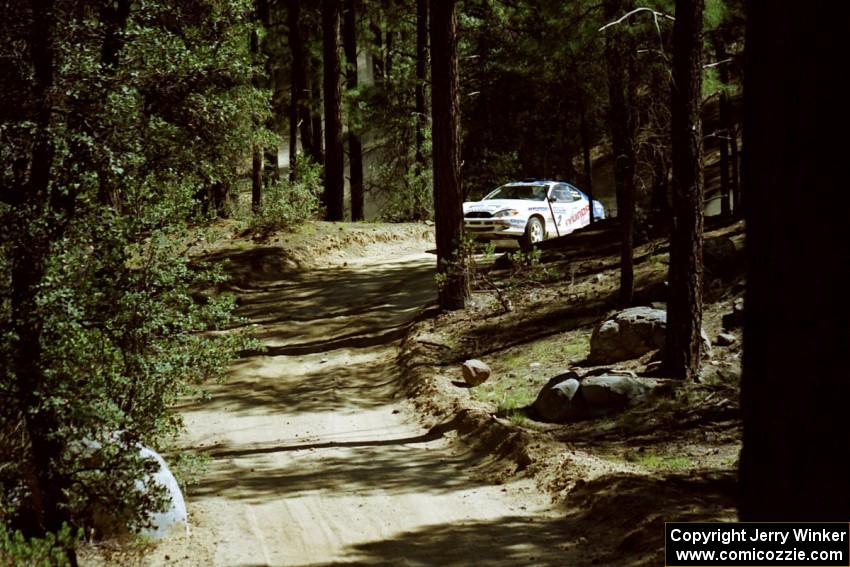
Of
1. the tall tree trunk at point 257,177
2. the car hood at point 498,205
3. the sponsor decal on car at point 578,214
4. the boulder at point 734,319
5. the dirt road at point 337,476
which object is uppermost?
the tall tree trunk at point 257,177

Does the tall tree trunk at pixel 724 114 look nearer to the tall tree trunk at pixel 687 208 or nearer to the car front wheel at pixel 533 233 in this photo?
the car front wheel at pixel 533 233

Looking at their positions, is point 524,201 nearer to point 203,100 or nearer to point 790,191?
point 203,100

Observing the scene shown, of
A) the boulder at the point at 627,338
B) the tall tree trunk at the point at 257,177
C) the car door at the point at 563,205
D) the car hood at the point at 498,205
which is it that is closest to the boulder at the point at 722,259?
the boulder at the point at 627,338

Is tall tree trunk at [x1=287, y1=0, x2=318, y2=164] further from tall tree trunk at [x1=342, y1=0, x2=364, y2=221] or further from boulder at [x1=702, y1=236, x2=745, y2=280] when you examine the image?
boulder at [x1=702, y1=236, x2=745, y2=280]

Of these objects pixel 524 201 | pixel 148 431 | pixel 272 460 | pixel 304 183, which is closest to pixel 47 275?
pixel 148 431

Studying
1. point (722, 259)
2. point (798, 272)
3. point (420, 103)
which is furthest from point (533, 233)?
point (798, 272)

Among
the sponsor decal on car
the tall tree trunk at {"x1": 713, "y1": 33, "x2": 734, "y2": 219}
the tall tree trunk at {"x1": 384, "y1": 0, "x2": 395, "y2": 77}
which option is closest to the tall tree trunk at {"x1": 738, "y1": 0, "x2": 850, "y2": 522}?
the tall tree trunk at {"x1": 713, "y1": 33, "x2": 734, "y2": 219}

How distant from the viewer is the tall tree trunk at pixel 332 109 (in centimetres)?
2883

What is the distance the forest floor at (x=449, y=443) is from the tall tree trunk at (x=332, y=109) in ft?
30.0

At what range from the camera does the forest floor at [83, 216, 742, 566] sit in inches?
331

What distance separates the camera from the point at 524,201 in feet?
80.0

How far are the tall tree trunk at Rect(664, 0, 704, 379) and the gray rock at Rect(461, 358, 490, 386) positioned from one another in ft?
9.62

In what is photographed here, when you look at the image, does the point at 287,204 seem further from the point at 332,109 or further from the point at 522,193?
the point at 522,193

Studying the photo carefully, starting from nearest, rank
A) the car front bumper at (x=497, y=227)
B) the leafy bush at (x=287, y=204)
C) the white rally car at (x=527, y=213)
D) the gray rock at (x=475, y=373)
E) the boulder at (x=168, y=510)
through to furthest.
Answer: the boulder at (x=168, y=510) < the gray rock at (x=475, y=373) < the car front bumper at (x=497, y=227) < the white rally car at (x=527, y=213) < the leafy bush at (x=287, y=204)
